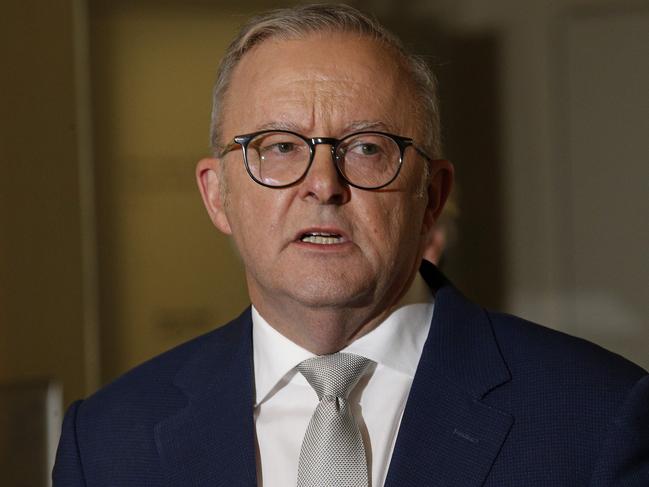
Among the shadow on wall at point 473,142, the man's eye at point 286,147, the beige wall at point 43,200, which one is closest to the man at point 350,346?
the man's eye at point 286,147

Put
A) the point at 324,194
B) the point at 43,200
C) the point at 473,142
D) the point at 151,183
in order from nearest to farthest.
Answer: the point at 324,194
the point at 43,200
the point at 151,183
the point at 473,142

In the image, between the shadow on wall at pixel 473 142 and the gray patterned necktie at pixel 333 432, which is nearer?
the gray patterned necktie at pixel 333 432

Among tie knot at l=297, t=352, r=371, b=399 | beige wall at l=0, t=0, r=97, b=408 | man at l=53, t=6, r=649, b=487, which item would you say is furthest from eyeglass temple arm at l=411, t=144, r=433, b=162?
beige wall at l=0, t=0, r=97, b=408

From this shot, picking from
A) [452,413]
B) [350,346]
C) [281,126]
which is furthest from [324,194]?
[452,413]

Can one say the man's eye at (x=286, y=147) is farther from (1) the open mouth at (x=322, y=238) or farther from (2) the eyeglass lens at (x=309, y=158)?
(1) the open mouth at (x=322, y=238)

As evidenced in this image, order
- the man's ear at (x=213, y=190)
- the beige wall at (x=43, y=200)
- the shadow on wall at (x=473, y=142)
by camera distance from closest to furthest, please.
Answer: the man's ear at (x=213, y=190), the beige wall at (x=43, y=200), the shadow on wall at (x=473, y=142)

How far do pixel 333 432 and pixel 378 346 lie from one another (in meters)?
0.16

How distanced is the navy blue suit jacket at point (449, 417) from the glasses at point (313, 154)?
0.27 metres

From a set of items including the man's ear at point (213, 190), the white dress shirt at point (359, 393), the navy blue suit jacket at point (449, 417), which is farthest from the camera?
the man's ear at point (213, 190)

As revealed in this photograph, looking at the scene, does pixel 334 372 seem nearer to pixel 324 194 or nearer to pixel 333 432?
pixel 333 432

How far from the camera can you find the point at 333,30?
1.79 meters

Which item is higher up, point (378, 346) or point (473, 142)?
point (473, 142)

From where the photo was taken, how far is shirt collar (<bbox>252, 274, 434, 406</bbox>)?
1800mm

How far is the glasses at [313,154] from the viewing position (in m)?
1.70
